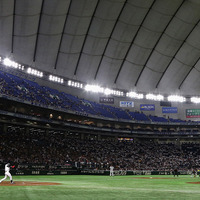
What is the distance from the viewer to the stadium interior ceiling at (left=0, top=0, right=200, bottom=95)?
49.1 m

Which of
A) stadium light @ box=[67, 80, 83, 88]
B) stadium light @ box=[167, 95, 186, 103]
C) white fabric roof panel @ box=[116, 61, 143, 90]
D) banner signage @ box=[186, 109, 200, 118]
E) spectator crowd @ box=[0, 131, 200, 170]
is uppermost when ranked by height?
white fabric roof panel @ box=[116, 61, 143, 90]

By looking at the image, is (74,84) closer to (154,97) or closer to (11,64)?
(11,64)

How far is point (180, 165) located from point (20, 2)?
4945 cm

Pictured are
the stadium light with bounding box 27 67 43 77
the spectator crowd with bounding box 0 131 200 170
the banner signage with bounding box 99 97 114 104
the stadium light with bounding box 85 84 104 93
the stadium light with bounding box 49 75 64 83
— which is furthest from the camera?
the stadium light with bounding box 85 84 104 93

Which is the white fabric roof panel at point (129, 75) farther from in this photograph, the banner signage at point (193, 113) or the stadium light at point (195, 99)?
Result: the stadium light at point (195, 99)

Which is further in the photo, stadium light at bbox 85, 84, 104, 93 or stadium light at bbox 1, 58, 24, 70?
stadium light at bbox 85, 84, 104, 93

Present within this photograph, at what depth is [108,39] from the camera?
57.9m

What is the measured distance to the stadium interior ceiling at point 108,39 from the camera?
49125 mm

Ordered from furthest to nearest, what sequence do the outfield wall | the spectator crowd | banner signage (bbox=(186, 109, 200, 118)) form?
1. banner signage (bbox=(186, 109, 200, 118))
2. the spectator crowd
3. the outfield wall

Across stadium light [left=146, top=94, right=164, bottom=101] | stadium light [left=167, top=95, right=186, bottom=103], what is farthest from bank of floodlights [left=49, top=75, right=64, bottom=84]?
stadium light [left=167, top=95, right=186, bottom=103]

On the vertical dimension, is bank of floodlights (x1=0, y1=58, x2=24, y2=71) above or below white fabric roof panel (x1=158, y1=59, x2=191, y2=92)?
below

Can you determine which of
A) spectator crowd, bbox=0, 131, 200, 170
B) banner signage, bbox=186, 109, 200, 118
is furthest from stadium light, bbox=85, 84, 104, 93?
banner signage, bbox=186, 109, 200, 118

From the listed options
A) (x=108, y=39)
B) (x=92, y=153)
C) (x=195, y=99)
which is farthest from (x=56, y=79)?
(x=195, y=99)

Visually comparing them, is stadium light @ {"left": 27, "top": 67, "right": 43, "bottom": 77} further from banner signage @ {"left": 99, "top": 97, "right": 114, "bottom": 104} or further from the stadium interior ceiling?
banner signage @ {"left": 99, "top": 97, "right": 114, "bottom": 104}
